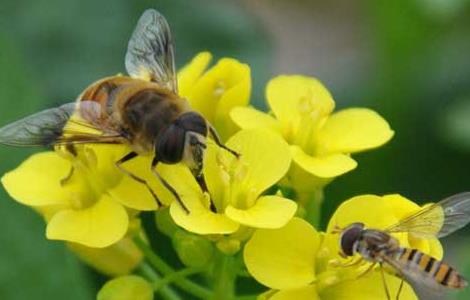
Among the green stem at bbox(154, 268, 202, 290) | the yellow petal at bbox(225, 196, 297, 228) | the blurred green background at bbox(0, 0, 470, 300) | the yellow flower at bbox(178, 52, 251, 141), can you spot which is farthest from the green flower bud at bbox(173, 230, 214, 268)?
the blurred green background at bbox(0, 0, 470, 300)

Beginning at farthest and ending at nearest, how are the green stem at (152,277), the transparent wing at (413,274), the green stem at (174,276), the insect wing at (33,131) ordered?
the green stem at (152,277)
the green stem at (174,276)
the insect wing at (33,131)
the transparent wing at (413,274)

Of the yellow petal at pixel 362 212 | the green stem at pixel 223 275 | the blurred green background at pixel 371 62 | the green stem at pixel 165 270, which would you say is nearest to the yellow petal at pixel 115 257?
the green stem at pixel 165 270

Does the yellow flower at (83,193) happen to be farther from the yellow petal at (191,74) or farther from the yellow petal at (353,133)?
the yellow petal at (353,133)

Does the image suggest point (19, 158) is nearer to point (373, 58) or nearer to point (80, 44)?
point (80, 44)

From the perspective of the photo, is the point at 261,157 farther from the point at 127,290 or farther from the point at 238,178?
the point at 127,290

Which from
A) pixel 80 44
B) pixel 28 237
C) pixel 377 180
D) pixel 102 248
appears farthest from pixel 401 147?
pixel 102 248

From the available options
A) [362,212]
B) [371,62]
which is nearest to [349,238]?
[362,212]
